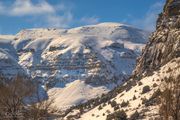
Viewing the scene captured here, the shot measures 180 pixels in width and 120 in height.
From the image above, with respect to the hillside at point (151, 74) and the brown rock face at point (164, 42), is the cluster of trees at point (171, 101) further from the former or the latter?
the brown rock face at point (164, 42)

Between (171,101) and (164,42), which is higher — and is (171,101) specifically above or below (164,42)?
below

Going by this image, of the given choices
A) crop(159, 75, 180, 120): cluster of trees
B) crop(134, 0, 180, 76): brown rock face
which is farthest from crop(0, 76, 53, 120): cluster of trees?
crop(134, 0, 180, 76): brown rock face

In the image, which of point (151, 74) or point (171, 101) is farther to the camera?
point (151, 74)

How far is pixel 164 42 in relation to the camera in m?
95.5

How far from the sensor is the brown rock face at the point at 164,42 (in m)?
89.1

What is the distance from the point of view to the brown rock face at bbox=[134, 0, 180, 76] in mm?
89125

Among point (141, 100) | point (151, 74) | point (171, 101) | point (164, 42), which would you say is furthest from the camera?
point (164, 42)

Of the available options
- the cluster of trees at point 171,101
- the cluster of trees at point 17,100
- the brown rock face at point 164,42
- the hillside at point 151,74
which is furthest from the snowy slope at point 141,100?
the cluster of trees at point 171,101

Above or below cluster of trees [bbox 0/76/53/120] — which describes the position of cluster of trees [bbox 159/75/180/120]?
below

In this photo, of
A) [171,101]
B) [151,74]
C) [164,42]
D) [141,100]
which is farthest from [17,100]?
[164,42]

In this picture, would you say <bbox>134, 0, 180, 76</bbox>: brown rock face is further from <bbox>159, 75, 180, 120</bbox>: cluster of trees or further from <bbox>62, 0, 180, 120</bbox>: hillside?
<bbox>159, 75, 180, 120</bbox>: cluster of trees

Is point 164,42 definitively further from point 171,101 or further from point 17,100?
point 171,101

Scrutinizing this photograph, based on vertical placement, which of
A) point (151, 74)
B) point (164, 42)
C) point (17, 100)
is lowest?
point (17, 100)

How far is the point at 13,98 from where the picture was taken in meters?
46.8
